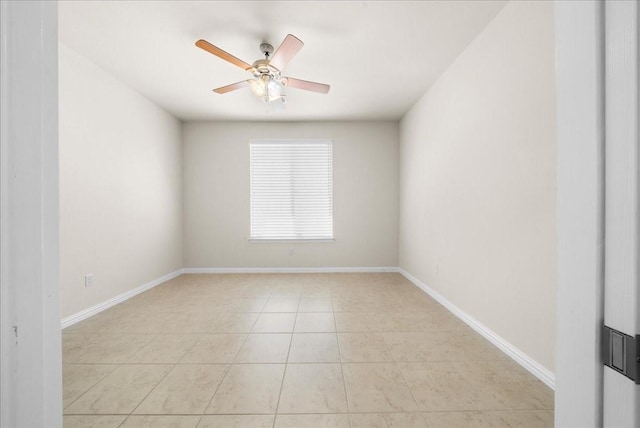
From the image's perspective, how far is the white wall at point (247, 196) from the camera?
5.12 meters

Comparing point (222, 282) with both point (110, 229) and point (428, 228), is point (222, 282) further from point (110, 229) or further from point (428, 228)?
point (428, 228)

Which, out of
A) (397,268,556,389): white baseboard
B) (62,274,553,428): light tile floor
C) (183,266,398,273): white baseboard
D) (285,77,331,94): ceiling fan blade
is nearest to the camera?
(62,274,553,428): light tile floor

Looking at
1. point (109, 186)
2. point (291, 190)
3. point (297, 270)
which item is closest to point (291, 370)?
point (109, 186)

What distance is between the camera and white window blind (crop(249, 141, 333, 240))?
5145 mm

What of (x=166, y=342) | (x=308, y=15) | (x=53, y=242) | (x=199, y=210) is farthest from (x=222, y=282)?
(x=53, y=242)

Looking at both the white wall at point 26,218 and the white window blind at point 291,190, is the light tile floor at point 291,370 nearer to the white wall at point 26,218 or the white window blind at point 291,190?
the white wall at point 26,218

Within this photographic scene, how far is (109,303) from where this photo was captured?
331 centimetres

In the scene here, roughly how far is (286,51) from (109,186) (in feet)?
8.49

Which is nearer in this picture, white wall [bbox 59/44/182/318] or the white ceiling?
the white ceiling

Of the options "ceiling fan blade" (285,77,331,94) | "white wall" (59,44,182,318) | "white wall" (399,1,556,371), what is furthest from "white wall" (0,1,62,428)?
"white wall" (59,44,182,318)

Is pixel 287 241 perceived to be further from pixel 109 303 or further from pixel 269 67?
pixel 269 67

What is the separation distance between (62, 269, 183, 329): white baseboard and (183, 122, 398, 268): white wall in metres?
0.84

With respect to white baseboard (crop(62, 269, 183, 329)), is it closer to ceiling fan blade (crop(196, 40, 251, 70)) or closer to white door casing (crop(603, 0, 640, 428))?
ceiling fan blade (crop(196, 40, 251, 70))

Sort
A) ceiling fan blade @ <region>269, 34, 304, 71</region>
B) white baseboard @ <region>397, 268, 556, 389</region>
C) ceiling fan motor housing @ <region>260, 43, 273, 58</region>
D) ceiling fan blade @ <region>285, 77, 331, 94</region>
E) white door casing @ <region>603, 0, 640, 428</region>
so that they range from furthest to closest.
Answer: ceiling fan blade @ <region>285, 77, 331, 94</region>
ceiling fan motor housing @ <region>260, 43, 273, 58</region>
ceiling fan blade @ <region>269, 34, 304, 71</region>
white baseboard @ <region>397, 268, 556, 389</region>
white door casing @ <region>603, 0, 640, 428</region>
